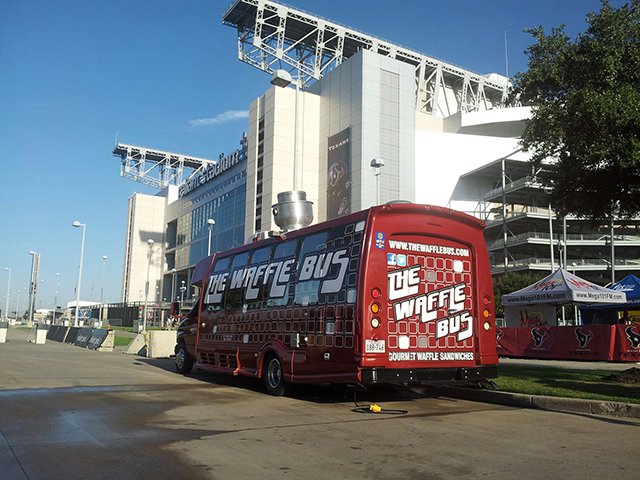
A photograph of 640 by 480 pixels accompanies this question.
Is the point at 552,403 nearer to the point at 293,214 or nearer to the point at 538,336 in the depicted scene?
the point at 293,214

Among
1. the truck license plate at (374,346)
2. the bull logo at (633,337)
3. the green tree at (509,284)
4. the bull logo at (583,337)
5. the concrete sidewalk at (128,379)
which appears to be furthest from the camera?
the green tree at (509,284)

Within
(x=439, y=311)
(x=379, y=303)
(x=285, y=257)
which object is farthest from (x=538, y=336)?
(x=379, y=303)

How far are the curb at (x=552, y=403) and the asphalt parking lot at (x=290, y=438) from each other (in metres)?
0.31

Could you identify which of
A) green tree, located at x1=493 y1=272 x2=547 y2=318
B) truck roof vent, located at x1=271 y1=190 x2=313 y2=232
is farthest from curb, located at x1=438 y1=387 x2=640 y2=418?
green tree, located at x1=493 y1=272 x2=547 y2=318

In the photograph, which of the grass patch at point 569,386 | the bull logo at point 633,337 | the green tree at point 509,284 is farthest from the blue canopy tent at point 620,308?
the green tree at point 509,284

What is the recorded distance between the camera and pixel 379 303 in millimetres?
9367

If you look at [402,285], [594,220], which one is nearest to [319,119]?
[594,220]

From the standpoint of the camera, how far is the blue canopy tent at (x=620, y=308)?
86.0ft

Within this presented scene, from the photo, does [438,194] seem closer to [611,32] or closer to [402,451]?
[611,32]

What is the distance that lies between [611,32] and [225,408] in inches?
460

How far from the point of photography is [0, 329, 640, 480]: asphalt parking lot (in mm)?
5484

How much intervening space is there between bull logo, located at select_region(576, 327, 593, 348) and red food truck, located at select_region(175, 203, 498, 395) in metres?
12.9

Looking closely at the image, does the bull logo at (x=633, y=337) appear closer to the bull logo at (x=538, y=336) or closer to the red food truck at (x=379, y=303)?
the bull logo at (x=538, y=336)

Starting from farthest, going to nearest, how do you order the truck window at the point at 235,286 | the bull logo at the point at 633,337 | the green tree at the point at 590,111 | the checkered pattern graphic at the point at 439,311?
the bull logo at the point at 633,337 → the truck window at the point at 235,286 → the green tree at the point at 590,111 → the checkered pattern graphic at the point at 439,311
